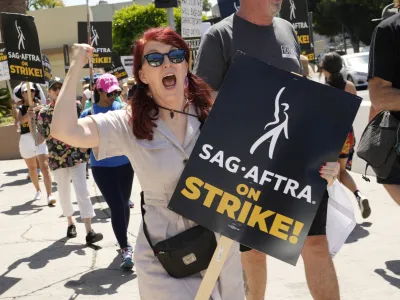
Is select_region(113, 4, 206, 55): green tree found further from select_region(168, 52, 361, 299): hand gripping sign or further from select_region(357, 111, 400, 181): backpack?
select_region(168, 52, 361, 299): hand gripping sign

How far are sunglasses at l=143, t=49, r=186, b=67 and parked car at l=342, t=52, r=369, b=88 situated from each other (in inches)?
1062

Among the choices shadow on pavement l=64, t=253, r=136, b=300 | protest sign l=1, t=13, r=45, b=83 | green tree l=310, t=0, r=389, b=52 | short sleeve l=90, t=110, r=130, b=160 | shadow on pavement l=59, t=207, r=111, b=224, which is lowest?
green tree l=310, t=0, r=389, b=52

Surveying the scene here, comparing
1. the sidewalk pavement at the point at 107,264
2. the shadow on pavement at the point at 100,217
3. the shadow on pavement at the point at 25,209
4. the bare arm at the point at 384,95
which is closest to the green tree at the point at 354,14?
the shadow on pavement at the point at 25,209

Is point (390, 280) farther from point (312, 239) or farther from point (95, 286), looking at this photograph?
point (95, 286)

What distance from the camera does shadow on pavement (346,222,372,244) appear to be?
23.0 ft

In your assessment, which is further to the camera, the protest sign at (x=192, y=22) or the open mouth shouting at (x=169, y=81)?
the protest sign at (x=192, y=22)

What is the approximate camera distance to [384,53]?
13.7 feet

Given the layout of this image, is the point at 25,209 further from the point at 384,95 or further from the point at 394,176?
the point at 384,95

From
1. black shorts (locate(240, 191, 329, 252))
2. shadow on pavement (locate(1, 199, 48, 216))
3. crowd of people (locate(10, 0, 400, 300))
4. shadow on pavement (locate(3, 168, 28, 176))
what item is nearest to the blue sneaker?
crowd of people (locate(10, 0, 400, 300))

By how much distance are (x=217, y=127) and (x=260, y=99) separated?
0.21 meters

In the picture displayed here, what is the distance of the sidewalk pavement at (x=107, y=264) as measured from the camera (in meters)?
5.71

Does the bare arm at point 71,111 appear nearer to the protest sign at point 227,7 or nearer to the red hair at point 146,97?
the red hair at point 146,97

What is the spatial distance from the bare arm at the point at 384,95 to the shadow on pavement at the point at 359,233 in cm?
295

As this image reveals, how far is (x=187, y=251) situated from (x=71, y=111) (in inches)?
29.7
